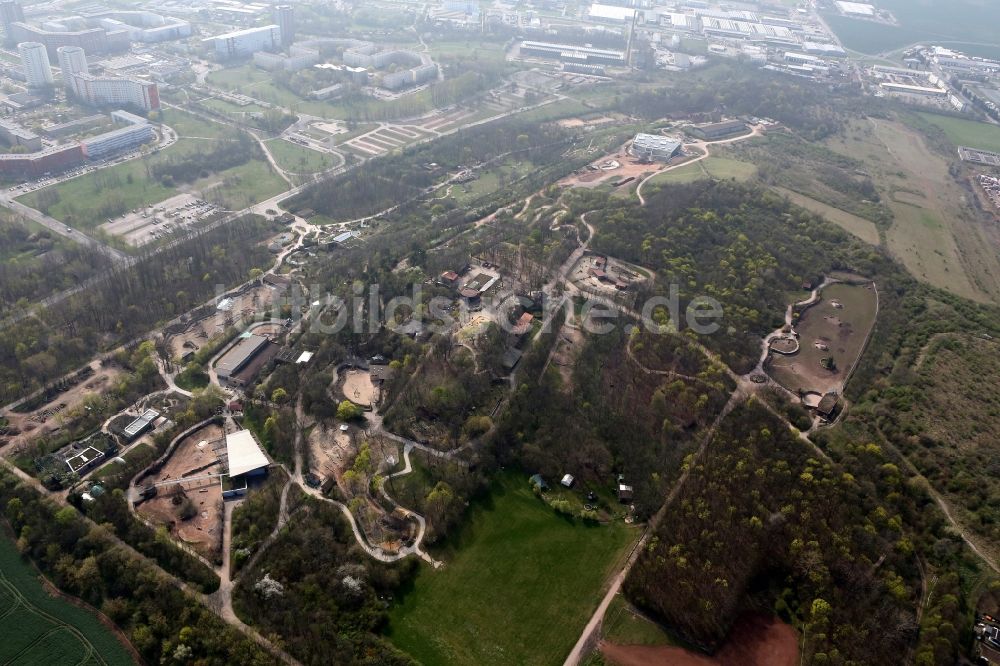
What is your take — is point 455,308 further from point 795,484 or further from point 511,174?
point 511,174

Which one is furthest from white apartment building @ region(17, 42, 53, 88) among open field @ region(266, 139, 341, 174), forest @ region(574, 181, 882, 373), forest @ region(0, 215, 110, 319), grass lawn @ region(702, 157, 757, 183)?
grass lawn @ region(702, 157, 757, 183)

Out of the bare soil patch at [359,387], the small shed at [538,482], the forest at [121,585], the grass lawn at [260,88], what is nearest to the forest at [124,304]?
the forest at [121,585]

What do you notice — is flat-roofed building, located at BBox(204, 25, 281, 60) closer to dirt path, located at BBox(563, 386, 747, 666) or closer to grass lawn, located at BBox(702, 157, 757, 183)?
grass lawn, located at BBox(702, 157, 757, 183)

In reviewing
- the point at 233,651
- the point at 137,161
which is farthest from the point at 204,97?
the point at 233,651

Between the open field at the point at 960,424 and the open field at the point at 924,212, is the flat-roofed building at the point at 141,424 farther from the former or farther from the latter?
the open field at the point at 924,212

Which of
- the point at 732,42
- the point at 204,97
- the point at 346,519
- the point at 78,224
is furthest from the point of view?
the point at 732,42

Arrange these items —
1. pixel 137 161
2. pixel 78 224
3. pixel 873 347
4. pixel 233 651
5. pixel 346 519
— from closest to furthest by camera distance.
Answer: pixel 233 651 → pixel 346 519 → pixel 873 347 → pixel 78 224 → pixel 137 161

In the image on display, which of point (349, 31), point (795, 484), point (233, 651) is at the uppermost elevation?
point (349, 31)
